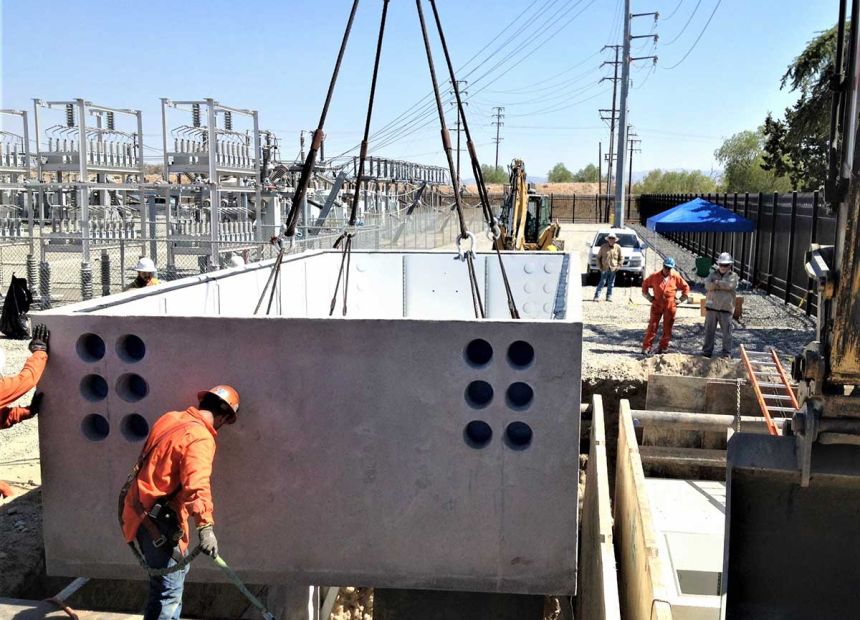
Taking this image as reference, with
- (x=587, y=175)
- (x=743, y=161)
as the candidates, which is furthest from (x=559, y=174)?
(x=743, y=161)

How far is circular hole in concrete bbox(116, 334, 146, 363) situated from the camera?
5.14 metres

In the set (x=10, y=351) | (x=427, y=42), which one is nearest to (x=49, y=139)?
(x=10, y=351)

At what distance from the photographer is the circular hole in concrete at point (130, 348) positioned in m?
5.14

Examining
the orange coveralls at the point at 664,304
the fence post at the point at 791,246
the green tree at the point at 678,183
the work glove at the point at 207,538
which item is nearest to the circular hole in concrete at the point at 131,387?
the work glove at the point at 207,538

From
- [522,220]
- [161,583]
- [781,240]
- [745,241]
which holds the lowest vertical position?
[161,583]

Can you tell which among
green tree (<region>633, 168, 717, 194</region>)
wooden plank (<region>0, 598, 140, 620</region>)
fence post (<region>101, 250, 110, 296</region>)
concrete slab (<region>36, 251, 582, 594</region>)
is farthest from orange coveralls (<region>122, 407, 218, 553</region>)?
green tree (<region>633, 168, 717, 194</region>)

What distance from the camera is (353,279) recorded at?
11.3 m

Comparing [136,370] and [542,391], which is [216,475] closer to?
[136,370]

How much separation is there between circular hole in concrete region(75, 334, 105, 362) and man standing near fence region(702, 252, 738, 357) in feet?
33.0

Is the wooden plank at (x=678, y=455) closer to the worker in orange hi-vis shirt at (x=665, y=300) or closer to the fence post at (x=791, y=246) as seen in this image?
the worker in orange hi-vis shirt at (x=665, y=300)

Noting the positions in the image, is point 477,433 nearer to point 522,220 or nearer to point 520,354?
point 520,354

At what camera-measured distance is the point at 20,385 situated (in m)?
5.53

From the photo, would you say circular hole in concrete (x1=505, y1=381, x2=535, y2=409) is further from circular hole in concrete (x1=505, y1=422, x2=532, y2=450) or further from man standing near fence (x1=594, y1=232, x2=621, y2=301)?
man standing near fence (x1=594, y1=232, x2=621, y2=301)

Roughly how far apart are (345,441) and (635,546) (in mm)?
2196
